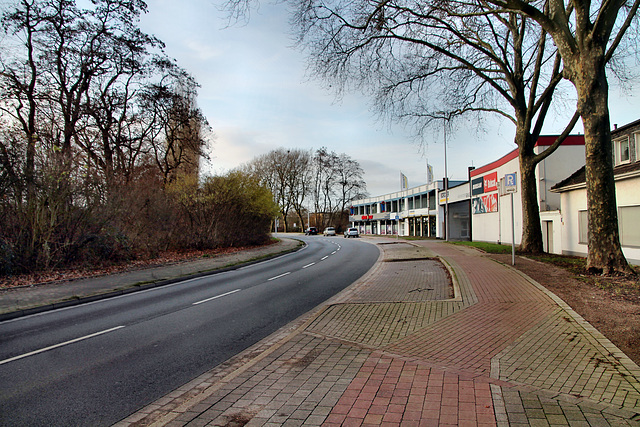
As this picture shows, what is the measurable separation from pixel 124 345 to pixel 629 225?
17.7 m

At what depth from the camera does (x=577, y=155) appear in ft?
72.8

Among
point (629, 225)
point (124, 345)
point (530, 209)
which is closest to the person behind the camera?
point (124, 345)

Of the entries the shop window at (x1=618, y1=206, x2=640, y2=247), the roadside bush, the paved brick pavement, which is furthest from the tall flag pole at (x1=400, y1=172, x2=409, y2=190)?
the paved brick pavement

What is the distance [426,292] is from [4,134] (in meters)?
14.6

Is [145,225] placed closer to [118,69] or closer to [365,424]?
[118,69]

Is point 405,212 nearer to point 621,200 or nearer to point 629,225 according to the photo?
point 621,200

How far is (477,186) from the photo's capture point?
3356cm

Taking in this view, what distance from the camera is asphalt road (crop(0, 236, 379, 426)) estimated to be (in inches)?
157

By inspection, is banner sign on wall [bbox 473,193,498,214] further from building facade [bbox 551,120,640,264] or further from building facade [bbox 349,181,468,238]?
building facade [bbox 551,120,640,264]

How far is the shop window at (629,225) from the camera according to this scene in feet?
47.6

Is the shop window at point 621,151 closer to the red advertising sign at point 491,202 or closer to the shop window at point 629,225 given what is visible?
the shop window at point 629,225

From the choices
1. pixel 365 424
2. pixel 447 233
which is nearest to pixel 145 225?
pixel 365 424

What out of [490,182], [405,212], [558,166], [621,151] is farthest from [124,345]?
[405,212]

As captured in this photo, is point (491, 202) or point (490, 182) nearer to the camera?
point (491, 202)
